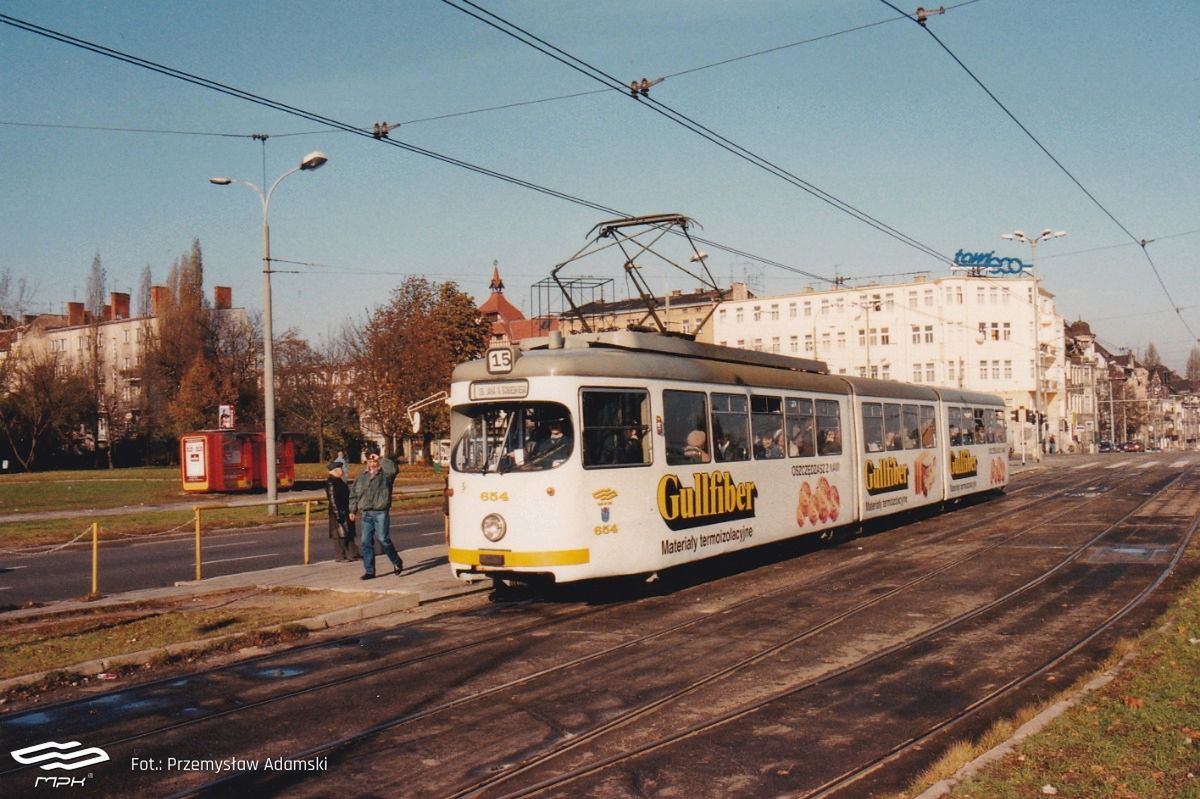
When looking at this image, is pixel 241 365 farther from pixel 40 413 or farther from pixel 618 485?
pixel 618 485

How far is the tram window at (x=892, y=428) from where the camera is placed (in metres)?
20.8

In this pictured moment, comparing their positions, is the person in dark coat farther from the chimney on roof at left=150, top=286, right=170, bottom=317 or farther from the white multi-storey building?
the white multi-storey building

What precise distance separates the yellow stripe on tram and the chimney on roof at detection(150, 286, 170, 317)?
6994 centimetres

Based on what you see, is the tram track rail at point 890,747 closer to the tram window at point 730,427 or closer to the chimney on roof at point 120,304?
the tram window at point 730,427

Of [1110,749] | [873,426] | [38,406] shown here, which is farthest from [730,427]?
[38,406]

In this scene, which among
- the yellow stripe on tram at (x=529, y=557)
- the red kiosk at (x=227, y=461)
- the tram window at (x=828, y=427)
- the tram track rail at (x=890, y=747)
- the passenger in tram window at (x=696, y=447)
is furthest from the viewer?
the red kiosk at (x=227, y=461)

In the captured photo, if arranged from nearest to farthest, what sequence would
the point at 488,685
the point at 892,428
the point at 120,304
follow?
the point at 488,685
the point at 892,428
the point at 120,304

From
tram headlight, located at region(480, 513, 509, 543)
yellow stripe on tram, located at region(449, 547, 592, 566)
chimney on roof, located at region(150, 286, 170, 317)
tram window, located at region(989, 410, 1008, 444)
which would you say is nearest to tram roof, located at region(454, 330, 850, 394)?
tram headlight, located at region(480, 513, 509, 543)

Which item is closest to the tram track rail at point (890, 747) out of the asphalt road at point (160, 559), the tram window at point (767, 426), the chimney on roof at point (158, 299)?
the tram window at point (767, 426)

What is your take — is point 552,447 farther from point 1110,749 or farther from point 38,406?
point 38,406

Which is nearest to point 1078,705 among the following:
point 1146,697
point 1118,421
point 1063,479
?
point 1146,697

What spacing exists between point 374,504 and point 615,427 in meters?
4.52

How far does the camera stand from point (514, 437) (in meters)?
12.2

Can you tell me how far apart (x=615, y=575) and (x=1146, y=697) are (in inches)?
243
